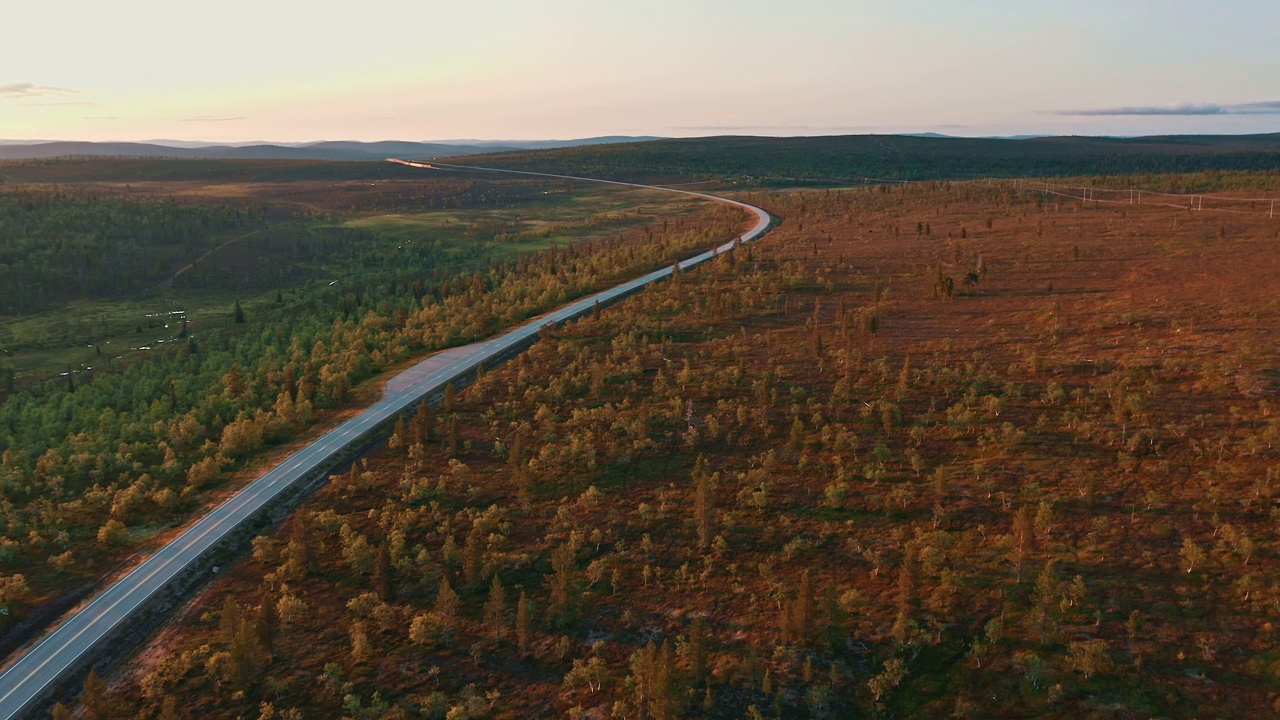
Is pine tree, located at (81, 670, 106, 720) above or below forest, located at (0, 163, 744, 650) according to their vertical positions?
below

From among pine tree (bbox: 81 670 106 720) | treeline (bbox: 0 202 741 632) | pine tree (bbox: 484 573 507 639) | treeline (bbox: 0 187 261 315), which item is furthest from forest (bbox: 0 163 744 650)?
pine tree (bbox: 484 573 507 639)

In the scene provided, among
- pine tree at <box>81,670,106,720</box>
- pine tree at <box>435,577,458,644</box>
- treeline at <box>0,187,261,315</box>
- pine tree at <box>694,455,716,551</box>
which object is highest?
treeline at <box>0,187,261,315</box>

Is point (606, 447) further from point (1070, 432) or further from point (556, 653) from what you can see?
point (1070, 432)

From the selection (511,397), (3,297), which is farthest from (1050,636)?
(3,297)

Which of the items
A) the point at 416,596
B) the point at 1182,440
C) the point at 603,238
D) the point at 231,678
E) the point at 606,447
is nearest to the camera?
the point at 231,678

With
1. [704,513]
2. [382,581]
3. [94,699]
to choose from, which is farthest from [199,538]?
[704,513]

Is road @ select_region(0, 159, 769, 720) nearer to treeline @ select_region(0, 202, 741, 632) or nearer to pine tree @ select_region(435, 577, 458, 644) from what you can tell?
treeline @ select_region(0, 202, 741, 632)
